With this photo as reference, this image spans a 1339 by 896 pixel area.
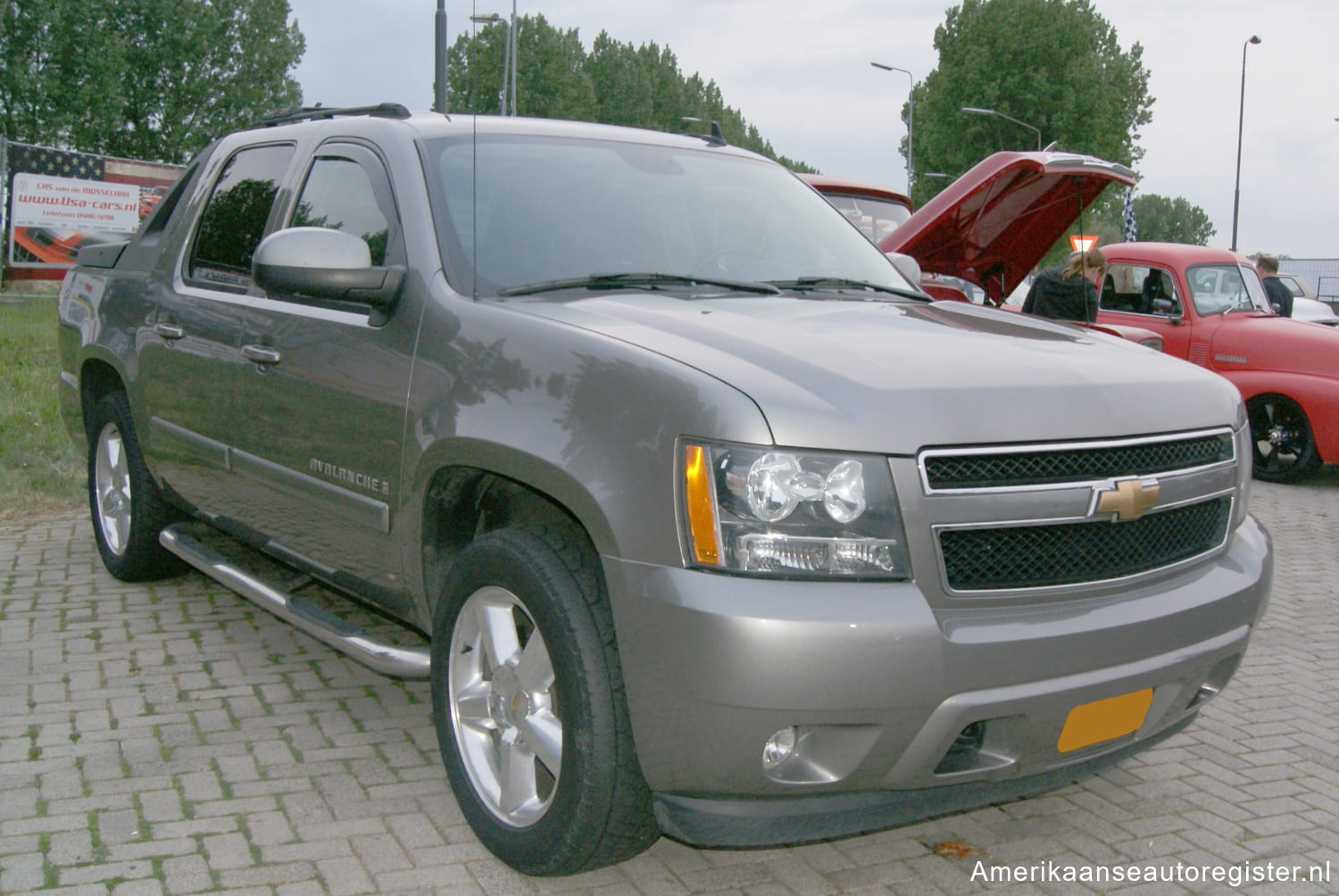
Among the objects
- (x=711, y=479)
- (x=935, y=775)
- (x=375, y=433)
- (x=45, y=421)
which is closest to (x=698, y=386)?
(x=711, y=479)

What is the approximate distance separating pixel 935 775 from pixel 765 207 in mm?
2238

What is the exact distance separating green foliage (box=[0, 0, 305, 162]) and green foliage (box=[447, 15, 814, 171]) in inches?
383

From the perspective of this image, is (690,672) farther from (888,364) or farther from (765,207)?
→ (765,207)

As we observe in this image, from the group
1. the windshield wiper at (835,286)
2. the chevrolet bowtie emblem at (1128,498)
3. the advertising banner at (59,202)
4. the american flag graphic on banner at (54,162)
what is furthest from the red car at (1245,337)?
the american flag graphic on banner at (54,162)

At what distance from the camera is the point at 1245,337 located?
10.5m

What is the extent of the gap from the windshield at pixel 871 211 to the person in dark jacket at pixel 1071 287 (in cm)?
151

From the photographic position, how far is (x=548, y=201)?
12.3ft

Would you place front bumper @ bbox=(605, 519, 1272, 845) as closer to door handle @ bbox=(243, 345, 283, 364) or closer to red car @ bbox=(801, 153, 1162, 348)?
door handle @ bbox=(243, 345, 283, 364)

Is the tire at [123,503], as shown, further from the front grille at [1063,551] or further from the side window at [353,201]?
the front grille at [1063,551]

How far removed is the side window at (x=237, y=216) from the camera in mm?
4449

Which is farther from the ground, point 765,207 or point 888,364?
point 765,207

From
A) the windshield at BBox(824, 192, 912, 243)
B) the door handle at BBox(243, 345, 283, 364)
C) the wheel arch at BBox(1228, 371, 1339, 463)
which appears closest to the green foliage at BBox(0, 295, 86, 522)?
the door handle at BBox(243, 345, 283, 364)

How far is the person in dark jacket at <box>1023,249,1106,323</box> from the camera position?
1078 cm

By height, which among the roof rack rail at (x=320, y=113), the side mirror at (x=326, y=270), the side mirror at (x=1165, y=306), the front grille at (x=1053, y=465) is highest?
the roof rack rail at (x=320, y=113)
